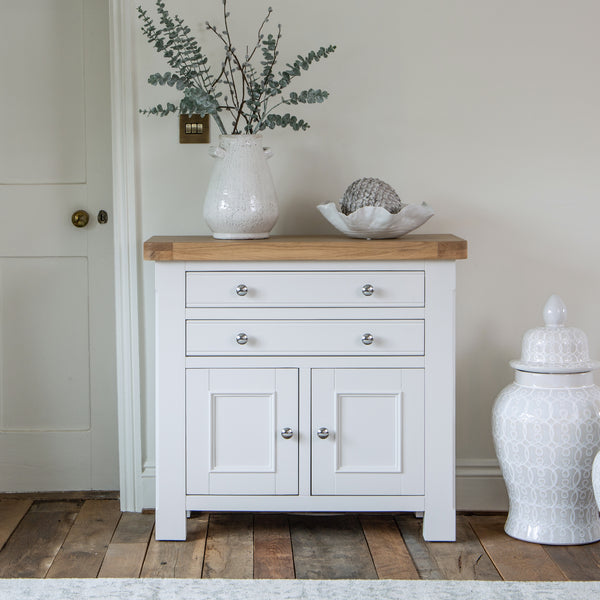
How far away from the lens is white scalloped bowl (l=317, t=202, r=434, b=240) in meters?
2.25

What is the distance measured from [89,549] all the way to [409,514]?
0.97 meters

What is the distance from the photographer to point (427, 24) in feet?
8.45

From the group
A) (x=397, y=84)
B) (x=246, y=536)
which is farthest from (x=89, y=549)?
(x=397, y=84)

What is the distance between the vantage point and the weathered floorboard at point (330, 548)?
2.15 meters

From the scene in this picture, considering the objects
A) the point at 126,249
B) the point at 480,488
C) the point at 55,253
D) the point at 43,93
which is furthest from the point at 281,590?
the point at 43,93

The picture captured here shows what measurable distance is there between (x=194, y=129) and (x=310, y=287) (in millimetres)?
687

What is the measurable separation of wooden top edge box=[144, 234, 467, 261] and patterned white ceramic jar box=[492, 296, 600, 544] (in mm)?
382

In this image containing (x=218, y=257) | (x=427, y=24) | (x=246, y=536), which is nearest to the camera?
(x=218, y=257)

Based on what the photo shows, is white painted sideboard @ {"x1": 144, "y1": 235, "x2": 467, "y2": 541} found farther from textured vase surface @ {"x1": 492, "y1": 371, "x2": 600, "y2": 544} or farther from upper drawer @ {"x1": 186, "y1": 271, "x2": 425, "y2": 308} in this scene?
textured vase surface @ {"x1": 492, "y1": 371, "x2": 600, "y2": 544}

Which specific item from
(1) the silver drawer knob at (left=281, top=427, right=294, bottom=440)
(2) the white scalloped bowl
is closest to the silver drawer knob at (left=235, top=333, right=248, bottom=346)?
(1) the silver drawer knob at (left=281, top=427, right=294, bottom=440)

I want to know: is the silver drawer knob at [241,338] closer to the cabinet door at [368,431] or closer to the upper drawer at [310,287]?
the upper drawer at [310,287]

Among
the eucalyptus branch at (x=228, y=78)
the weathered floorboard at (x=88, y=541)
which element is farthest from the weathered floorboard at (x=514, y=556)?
the eucalyptus branch at (x=228, y=78)

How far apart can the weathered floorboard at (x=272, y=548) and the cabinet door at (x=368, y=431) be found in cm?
19

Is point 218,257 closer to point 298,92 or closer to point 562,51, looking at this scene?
point 298,92
